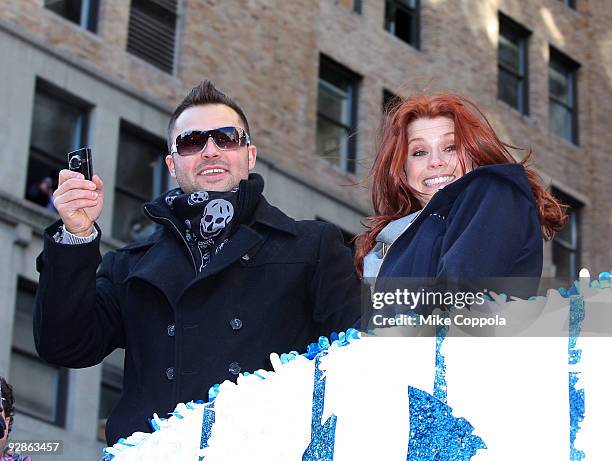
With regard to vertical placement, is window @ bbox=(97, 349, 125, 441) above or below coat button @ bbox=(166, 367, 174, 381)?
above

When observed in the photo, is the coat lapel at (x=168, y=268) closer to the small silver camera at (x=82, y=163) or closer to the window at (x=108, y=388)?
the small silver camera at (x=82, y=163)

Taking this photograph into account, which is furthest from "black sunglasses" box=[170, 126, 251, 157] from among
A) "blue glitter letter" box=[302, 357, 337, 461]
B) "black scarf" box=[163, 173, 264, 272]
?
"blue glitter letter" box=[302, 357, 337, 461]

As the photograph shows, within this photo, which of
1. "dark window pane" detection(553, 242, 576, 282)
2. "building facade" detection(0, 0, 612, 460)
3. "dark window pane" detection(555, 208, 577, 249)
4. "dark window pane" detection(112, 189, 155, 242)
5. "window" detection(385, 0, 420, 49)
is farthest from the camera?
"dark window pane" detection(555, 208, 577, 249)

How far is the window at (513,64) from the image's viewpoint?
106ft

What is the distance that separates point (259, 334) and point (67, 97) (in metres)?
17.2

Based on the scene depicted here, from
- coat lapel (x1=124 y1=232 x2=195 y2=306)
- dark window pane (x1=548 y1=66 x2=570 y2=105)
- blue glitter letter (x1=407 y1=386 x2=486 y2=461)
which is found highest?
dark window pane (x1=548 y1=66 x2=570 y2=105)

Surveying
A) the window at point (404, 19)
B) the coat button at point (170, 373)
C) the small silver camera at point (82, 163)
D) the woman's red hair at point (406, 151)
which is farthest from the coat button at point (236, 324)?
the window at point (404, 19)

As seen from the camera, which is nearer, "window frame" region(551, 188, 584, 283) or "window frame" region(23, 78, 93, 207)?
"window frame" region(23, 78, 93, 207)

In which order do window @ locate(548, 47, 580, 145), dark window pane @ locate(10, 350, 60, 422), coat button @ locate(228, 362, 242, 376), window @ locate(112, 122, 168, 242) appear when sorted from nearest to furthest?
coat button @ locate(228, 362, 242, 376)
dark window pane @ locate(10, 350, 60, 422)
window @ locate(112, 122, 168, 242)
window @ locate(548, 47, 580, 145)

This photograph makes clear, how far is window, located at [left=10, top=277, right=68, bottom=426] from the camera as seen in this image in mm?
20391

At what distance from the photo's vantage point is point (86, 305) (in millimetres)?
5641

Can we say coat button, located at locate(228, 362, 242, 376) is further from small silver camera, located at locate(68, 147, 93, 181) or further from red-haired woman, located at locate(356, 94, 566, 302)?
small silver camera, located at locate(68, 147, 93, 181)

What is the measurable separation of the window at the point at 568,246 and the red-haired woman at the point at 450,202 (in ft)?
86.4

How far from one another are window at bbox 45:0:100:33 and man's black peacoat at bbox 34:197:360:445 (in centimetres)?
1732
